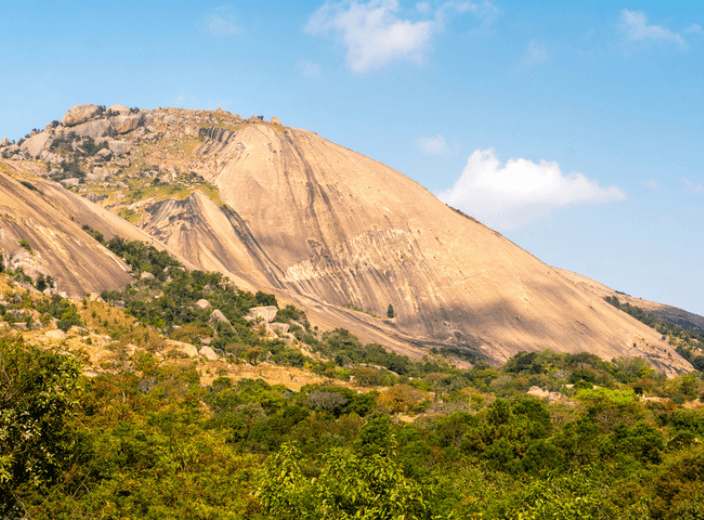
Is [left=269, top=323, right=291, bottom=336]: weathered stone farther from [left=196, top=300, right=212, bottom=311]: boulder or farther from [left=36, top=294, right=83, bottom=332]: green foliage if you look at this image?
[left=36, top=294, right=83, bottom=332]: green foliage

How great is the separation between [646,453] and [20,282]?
67.3 metres

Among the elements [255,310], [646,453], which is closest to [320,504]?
[646,453]

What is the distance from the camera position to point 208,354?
73.7 meters

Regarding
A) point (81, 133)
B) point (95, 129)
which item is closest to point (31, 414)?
point (81, 133)

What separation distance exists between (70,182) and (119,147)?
80.0 ft

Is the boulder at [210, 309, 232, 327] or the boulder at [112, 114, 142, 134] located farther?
the boulder at [112, 114, 142, 134]

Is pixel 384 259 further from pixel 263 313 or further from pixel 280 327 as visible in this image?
pixel 280 327

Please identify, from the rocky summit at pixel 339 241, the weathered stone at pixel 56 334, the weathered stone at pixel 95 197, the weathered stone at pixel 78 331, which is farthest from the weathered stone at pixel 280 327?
the weathered stone at pixel 95 197

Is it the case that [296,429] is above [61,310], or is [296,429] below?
below

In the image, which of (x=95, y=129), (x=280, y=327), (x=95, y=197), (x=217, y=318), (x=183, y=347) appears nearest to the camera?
(x=183, y=347)

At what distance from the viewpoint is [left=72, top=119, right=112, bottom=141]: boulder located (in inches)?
7293

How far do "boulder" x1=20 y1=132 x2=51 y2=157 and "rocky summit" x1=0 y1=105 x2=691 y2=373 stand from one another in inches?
481

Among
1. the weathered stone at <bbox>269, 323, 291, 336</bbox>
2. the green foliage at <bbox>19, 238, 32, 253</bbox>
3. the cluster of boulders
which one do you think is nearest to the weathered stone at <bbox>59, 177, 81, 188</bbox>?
the cluster of boulders

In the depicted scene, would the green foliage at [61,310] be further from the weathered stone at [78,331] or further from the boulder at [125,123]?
the boulder at [125,123]
